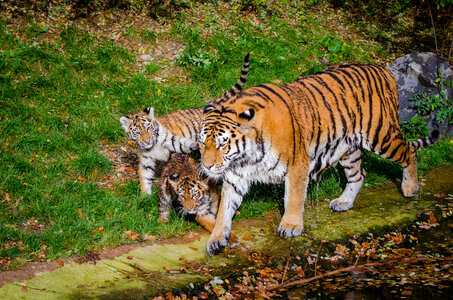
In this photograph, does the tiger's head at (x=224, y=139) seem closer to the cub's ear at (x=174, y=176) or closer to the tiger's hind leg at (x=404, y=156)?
the cub's ear at (x=174, y=176)

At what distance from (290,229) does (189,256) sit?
1135 mm

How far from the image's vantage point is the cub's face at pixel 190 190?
16.1 ft

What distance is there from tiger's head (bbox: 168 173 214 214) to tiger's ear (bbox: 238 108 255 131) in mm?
926

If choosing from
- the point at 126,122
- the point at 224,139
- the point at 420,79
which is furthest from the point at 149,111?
the point at 420,79

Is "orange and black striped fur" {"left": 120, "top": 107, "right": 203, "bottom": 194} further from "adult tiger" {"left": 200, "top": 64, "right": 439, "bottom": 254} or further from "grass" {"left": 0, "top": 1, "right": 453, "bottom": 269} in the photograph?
"adult tiger" {"left": 200, "top": 64, "right": 439, "bottom": 254}

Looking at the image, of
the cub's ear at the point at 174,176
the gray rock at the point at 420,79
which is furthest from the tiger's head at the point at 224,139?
the gray rock at the point at 420,79

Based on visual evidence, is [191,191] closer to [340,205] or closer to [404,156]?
[340,205]

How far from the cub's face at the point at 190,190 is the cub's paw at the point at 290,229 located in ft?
2.98

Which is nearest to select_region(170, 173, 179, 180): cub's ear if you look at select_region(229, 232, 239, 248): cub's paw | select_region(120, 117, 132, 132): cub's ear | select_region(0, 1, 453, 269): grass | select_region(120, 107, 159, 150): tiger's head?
select_region(0, 1, 453, 269): grass

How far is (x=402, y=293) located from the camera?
145 inches

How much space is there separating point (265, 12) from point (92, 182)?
654cm

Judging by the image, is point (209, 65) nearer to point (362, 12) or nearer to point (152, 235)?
point (152, 235)

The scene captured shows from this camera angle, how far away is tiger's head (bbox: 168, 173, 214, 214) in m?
4.89

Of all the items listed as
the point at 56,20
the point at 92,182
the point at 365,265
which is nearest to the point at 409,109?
Result: the point at 365,265
